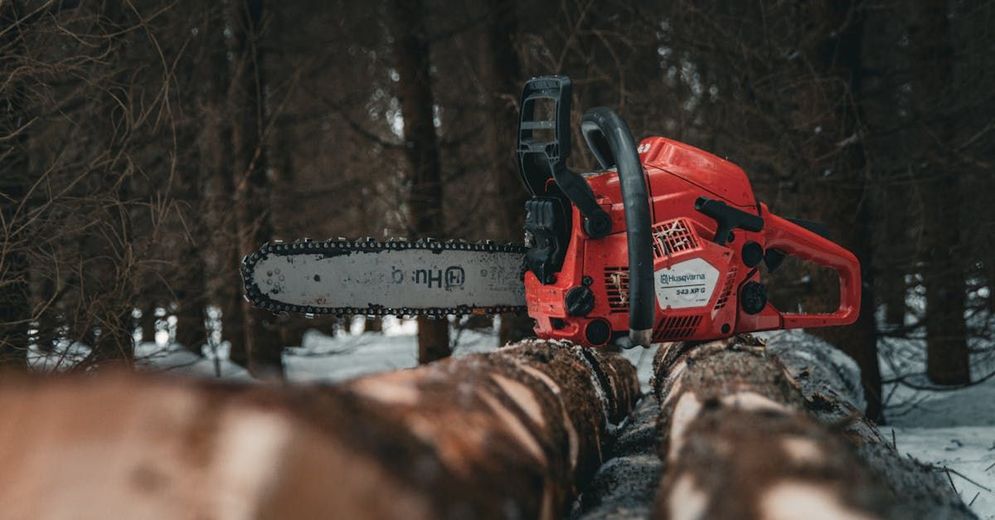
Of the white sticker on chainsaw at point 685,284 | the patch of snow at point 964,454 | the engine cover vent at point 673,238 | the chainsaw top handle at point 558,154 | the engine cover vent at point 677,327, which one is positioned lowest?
the patch of snow at point 964,454

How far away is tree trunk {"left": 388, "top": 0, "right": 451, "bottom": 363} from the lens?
Result: 6.21 metres

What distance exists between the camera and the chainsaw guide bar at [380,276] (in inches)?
112

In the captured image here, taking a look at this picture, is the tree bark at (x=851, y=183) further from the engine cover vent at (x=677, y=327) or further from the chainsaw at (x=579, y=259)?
the engine cover vent at (x=677, y=327)

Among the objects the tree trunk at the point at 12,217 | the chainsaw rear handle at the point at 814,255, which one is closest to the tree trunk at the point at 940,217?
the chainsaw rear handle at the point at 814,255

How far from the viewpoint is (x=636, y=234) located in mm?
2512

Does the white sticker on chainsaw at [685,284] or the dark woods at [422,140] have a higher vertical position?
the dark woods at [422,140]

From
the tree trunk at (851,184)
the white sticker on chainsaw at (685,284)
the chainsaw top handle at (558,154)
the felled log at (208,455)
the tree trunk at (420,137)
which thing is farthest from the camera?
the tree trunk at (420,137)

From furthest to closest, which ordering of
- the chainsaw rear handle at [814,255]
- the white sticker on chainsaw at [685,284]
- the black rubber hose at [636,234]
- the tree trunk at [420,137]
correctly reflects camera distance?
the tree trunk at [420,137]
the chainsaw rear handle at [814,255]
the white sticker on chainsaw at [685,284]
the black rubber hose at [636,234]

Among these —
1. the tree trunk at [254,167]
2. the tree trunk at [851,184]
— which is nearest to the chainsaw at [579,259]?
the tree trunk at [851,184]

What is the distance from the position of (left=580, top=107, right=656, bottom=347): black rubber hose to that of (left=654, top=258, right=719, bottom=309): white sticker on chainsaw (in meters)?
0.18

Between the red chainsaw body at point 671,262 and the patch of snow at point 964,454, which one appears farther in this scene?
the patch of snow at point 964,454

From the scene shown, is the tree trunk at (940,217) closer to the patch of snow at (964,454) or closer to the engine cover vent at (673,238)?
the patch of snow at (964,454)

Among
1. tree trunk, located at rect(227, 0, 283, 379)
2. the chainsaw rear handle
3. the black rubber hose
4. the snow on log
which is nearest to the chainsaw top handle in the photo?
the black rubber hose

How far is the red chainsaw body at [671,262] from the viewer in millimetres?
2758
